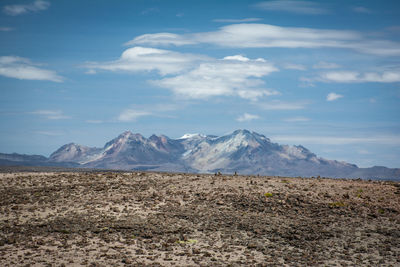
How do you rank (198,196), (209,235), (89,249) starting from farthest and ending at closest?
1. (198,196)
2. (209,235)
3. (89,249)

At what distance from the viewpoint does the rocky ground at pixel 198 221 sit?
25.7m

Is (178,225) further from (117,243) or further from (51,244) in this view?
(51,244)

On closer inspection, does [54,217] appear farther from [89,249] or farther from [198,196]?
[198,196]

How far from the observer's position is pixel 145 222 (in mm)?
30156

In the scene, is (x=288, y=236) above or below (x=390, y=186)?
below

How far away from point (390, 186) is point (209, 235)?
60.1ft

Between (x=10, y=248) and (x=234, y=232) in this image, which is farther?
(x=234, y=232)

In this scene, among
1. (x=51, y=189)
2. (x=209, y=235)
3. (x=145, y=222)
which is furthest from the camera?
(x=51, y=189)

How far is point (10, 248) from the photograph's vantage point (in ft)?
86.9

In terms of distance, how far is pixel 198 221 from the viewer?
3020 cm

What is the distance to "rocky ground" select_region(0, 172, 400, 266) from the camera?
25688 mm

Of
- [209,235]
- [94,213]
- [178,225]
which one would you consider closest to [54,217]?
[94,213]

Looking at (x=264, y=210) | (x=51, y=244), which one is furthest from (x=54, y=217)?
(x=264, y=210)

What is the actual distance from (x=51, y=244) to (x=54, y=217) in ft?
15.9
